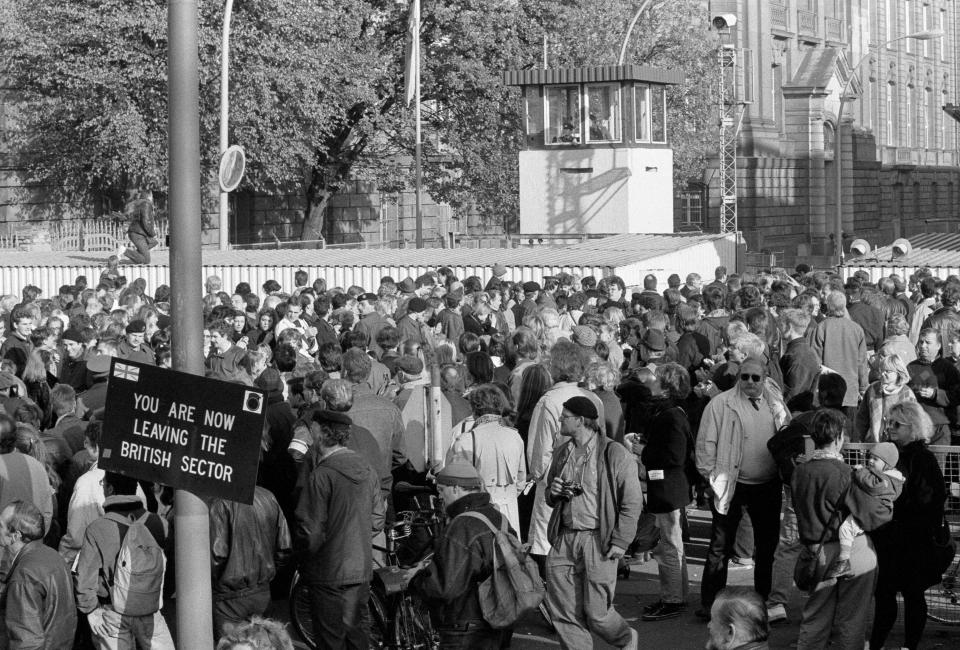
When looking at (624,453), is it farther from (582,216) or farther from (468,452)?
(582,216)

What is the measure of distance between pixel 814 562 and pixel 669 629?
179 centimetres

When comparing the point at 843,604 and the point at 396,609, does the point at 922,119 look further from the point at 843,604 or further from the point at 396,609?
the point at 396,609

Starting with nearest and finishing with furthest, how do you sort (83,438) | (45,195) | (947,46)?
(83,438), (45,195), (947,46)

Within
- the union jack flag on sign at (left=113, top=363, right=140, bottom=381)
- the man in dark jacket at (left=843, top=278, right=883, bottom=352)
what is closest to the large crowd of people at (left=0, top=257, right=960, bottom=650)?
the union jack flag on sign at (left=113, top=363, right=140, bottom=381)

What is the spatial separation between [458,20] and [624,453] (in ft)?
123

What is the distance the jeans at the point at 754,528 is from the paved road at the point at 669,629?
0.90 feet

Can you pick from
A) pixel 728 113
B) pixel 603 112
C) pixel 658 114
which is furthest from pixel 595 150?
pixel 728 113

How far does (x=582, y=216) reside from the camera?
1406 inches

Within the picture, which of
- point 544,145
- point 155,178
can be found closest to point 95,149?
point 155,178

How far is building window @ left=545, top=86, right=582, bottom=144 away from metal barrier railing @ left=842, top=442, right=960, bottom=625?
27.4m

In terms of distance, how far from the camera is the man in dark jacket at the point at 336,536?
7574 millimetres

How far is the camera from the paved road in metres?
9.06

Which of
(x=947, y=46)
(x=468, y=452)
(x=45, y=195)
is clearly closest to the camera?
(x=468, y=452)

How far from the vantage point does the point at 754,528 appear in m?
9.32
